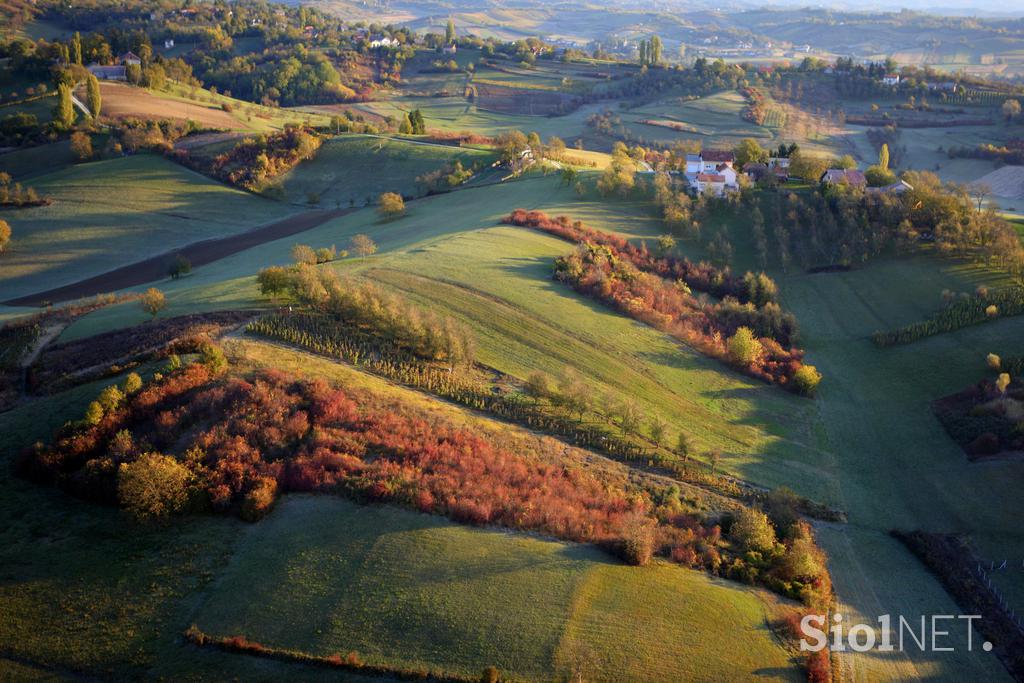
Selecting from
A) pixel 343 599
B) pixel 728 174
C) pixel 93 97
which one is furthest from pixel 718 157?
pixel 93 97

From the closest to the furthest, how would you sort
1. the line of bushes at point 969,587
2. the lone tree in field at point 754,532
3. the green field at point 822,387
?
the line of bushes at point 969,587, the green field at point 822,387, the lone tree in field at point 754,532

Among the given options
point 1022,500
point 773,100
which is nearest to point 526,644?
point 1022,500

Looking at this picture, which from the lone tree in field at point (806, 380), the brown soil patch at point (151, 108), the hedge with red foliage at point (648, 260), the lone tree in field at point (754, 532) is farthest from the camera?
the brown soil patch at point (151, 108)

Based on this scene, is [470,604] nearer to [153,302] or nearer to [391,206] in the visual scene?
[153,302]

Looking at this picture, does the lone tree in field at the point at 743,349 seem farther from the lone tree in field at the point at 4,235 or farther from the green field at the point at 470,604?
the lone tree in field at the point at 4,235

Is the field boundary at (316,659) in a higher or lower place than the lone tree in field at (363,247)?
lower

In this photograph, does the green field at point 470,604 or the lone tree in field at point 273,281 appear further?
the lone tree in field at point 273,281

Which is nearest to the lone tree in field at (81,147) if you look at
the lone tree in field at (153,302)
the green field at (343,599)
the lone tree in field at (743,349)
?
the lone tree in field at (153,302)
